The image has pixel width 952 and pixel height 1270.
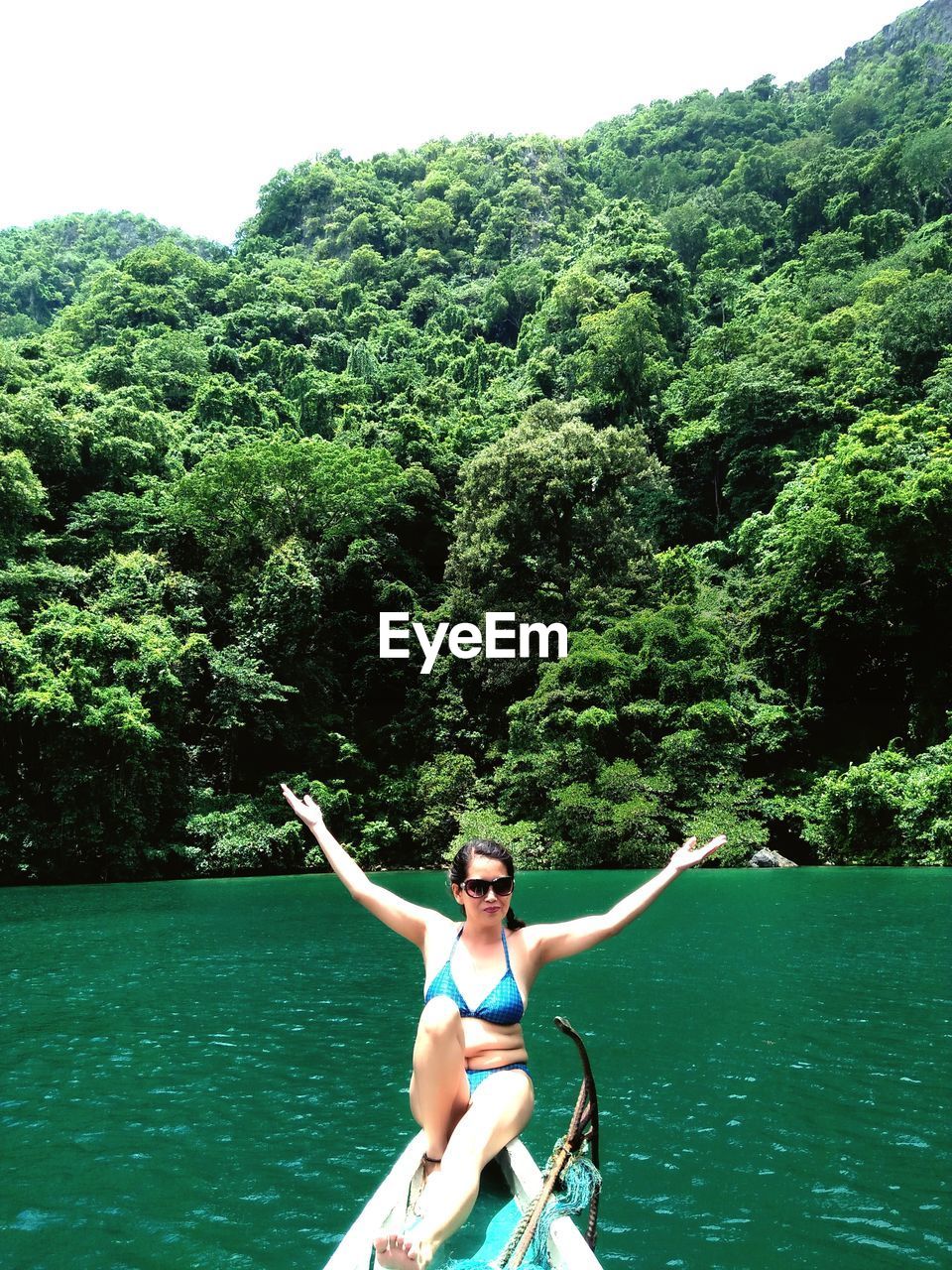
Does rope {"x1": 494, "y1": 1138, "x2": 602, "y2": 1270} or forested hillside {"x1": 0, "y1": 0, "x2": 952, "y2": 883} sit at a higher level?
forested hillside {"x1": 0, "y1": 0, "x2": 952, "y2": 883}

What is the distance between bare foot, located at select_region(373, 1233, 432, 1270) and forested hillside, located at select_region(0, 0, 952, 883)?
22.0 m

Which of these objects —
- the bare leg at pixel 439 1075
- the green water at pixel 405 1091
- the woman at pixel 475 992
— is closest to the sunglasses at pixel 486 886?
the woman at pixel 475 992

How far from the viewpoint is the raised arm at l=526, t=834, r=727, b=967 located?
3301mm

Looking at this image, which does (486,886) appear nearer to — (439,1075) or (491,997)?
(491,997)

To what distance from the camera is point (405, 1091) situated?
22.4 ft

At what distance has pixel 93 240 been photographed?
77750 millimetres

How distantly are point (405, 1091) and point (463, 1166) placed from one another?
4.15 meters

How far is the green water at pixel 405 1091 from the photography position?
451 centimetres

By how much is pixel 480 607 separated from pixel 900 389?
51.8 ft

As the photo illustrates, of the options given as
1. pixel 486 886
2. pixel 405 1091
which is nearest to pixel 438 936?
pixel 486 886

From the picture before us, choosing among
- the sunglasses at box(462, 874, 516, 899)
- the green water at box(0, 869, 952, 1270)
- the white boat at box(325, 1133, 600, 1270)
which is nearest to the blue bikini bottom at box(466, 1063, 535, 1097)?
the white boat at box(325, 1133, 600, 1270)

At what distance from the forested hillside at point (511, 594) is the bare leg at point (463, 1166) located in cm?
2156

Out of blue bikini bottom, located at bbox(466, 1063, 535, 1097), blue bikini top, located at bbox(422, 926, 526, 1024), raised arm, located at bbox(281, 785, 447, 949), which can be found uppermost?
raised arm, located at bbox(281, 785, 447, 949)

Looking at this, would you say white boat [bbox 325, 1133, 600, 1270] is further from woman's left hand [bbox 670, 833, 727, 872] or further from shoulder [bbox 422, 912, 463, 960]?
woman's left hand [bbox 670, 833, 727, 872]
